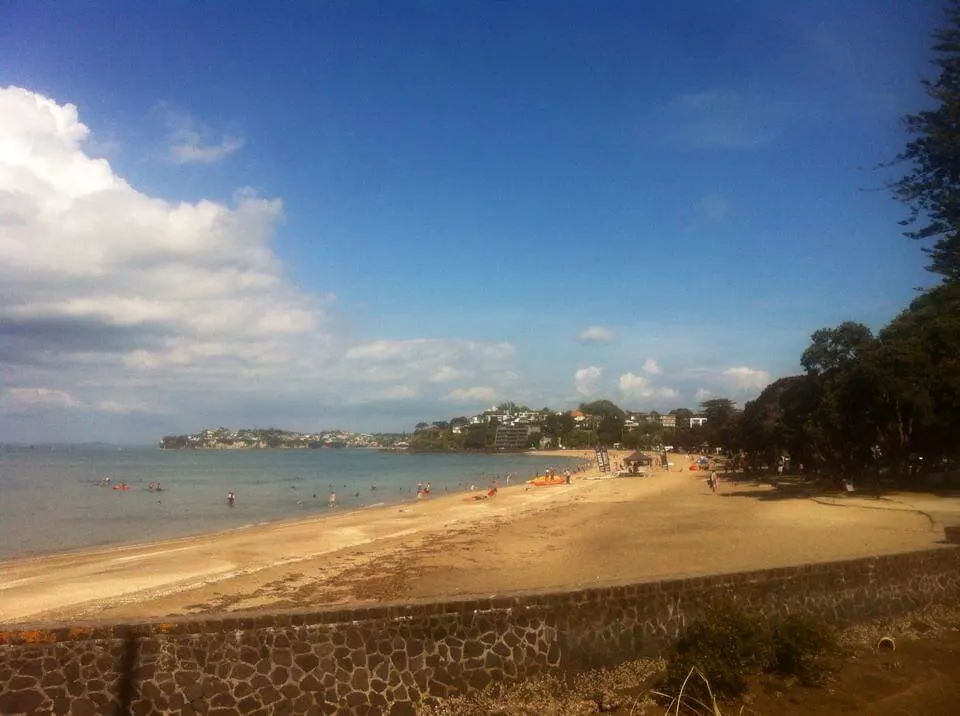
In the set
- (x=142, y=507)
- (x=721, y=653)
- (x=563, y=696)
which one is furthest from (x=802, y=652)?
(x=142, y=507)

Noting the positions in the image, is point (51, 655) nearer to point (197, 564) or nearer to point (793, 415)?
point (197, 564)

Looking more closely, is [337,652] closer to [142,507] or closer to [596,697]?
[596,697]

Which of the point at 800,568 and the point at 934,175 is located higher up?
the point at 934,175

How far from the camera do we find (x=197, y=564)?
70.2 ft

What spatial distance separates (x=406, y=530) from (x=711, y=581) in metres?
22.9

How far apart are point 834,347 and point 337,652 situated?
107 feet

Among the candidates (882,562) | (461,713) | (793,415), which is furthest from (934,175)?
(793,415)

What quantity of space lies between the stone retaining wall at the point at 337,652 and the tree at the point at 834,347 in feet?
95.0

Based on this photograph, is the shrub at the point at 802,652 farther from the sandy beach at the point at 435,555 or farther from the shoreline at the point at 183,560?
the shoreline at the point at 183,560

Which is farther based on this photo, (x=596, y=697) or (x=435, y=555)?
(x=435, y=555)

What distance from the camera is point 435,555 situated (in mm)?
21359

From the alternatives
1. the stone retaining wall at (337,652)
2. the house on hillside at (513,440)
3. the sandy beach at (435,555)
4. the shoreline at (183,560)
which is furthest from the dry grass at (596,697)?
the house on hillside at (513,440)

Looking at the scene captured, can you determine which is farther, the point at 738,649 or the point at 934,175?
the point at 934,175

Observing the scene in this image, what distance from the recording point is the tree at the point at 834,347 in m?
32.7
